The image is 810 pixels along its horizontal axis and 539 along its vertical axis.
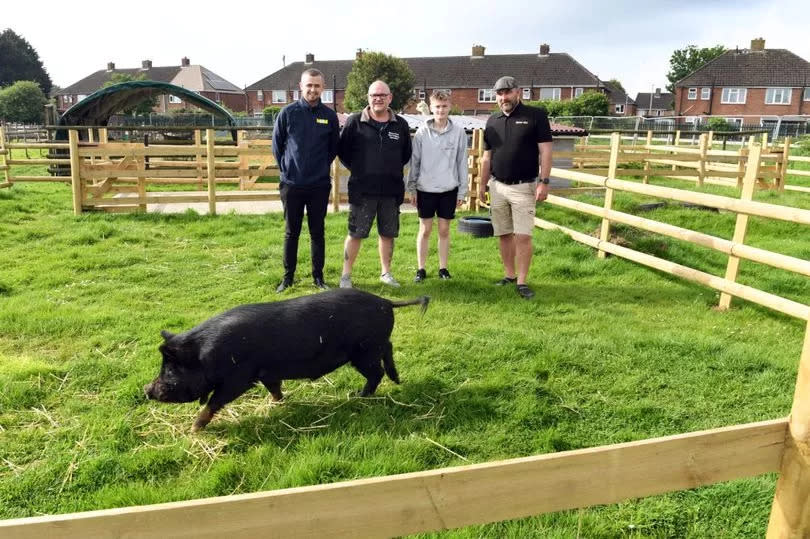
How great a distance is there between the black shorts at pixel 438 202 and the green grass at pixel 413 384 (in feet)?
2.32

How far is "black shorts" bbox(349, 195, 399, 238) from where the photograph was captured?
6.01m

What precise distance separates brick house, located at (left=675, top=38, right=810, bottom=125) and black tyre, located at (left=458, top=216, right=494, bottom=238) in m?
49.1

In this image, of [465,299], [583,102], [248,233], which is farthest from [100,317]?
[583,102]

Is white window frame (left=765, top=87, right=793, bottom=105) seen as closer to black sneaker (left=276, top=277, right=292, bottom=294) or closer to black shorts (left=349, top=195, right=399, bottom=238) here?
black shorts (left=349, top=195, right=399, bottom=238)

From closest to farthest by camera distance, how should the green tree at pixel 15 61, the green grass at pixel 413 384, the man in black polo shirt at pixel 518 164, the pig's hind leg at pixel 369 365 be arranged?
the green grass at pixel 413 384
the pig's hind leg at pixel 369 365
the man in black polo shirt at pixel 518 164
the green tree at pixel 15 61

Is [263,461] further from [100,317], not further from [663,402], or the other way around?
[100,317]

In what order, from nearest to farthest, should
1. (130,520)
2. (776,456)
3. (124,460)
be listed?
(130,520), (776,456), (124,460)

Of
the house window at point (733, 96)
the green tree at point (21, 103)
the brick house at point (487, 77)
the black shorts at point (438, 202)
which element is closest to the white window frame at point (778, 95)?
the house window at point (733, 96)

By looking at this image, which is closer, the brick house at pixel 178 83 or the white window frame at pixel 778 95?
the white window frame at pixel 778 95

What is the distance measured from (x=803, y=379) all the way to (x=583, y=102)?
4445cm

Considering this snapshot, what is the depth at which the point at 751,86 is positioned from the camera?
52250 mm

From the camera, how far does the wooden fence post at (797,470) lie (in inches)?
69.7

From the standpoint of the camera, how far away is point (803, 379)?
70.0 inches

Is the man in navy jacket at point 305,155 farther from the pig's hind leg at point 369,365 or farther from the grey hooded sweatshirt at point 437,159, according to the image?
the pig's hind leg at point 369,365
